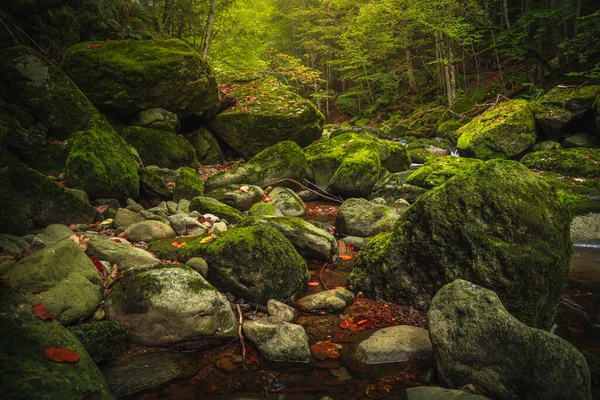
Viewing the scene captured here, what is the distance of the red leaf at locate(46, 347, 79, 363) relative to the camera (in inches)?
70.3

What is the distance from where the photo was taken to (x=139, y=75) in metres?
8.48

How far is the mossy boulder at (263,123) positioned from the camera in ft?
36.9

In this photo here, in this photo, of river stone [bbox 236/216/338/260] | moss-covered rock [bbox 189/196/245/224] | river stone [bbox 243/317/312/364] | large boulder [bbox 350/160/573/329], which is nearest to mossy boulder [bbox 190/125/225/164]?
moss-covered rock [bbox 189/196/245/224]

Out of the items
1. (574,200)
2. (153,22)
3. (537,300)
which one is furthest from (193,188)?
(153,22)

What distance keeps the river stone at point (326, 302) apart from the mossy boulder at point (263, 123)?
828 centimetres

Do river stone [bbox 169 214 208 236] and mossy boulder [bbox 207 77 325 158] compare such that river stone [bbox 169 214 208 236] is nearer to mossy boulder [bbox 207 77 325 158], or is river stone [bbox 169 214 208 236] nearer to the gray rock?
the gray rock

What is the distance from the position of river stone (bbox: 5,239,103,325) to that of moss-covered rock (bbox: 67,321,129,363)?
176 millimetres

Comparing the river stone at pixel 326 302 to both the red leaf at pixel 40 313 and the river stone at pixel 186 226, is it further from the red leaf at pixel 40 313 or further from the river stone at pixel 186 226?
the red leaf at pixel 40 313

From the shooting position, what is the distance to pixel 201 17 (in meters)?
14.2

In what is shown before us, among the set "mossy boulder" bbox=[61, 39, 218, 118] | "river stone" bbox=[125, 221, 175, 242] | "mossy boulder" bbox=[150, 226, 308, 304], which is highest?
"mossy boulder" bbox=[61, 39, 218, 118]

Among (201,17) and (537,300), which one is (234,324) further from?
(201,17)

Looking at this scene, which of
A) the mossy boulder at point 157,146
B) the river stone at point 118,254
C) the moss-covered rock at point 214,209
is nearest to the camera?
the river stone at point 118,254

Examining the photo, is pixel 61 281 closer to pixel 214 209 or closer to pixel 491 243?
pixel 214 209

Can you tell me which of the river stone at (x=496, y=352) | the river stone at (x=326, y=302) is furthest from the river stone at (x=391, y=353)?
the river stone at (x=326, y=302)
